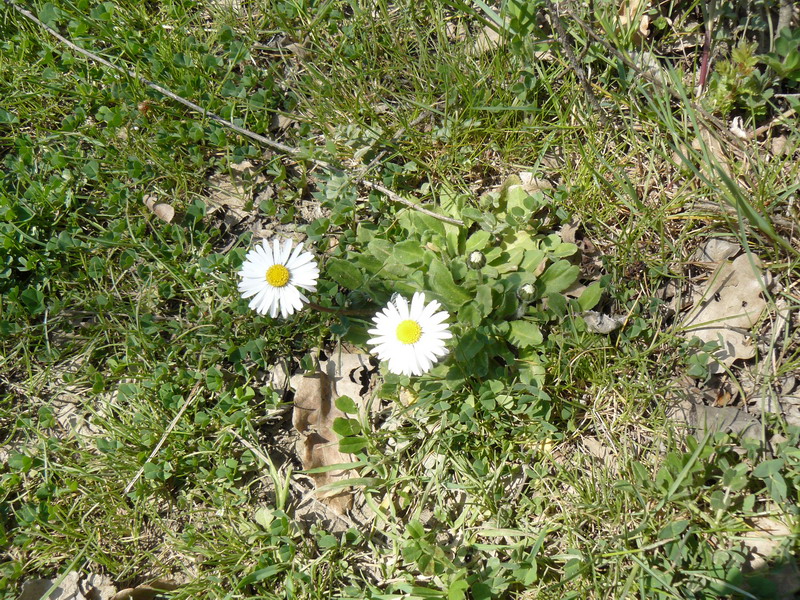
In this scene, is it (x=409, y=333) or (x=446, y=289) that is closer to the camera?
(x=409, y=333)

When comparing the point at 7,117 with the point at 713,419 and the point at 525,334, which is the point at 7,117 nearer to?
the point at 525,334

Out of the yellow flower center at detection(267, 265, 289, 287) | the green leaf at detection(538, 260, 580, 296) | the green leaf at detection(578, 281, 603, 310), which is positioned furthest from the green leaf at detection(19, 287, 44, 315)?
the green leaf at detection(578, 281, 603, 310)

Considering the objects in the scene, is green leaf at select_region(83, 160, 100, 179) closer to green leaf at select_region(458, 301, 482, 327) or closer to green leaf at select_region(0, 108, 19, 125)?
green leaf at select_region(0, 108, 19, 125)

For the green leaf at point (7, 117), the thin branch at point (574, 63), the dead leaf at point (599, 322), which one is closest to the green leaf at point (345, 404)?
the dead leaf at point (599, 322)

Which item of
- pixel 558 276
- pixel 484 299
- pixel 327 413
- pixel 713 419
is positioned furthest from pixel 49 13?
pixel 713 419

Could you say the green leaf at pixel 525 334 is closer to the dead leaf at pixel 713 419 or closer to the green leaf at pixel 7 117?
the dead leaf at pixel 713 419

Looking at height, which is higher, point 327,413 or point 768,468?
point 327,413
